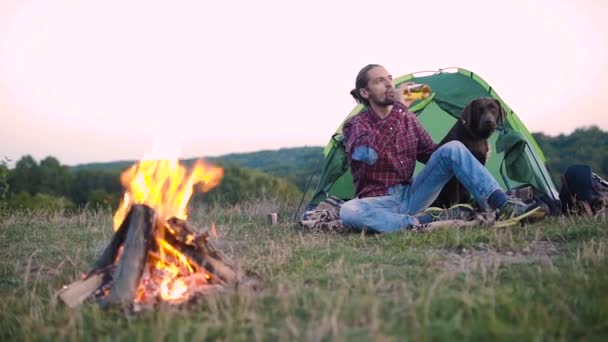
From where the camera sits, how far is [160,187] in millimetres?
3738

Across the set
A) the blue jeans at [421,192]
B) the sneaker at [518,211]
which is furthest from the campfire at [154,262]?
the sneaker at [518,211]

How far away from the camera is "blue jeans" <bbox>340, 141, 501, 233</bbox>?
17.2 ft

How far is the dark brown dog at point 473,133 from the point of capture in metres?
5.89

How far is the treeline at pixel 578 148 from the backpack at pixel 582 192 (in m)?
14.5

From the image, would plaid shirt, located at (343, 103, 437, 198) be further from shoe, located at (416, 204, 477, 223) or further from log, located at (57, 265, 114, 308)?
log, located at (57, 265, 114, 308)

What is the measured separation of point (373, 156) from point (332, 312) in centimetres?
317

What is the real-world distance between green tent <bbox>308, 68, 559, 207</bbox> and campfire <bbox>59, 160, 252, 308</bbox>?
360 centimetres

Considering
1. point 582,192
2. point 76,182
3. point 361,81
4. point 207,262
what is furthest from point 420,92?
point 76,182

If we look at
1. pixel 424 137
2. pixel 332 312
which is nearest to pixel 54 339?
pixel 332 312

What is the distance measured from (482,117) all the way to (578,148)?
18.9m

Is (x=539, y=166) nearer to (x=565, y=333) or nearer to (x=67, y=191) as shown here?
(x=565, y=333)

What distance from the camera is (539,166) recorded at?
7.09 m

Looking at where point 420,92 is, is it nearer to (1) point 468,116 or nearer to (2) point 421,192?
(1) point 468,116

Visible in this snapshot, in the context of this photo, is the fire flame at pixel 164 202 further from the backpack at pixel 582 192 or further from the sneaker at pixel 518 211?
the backpack at pixel 582 192
